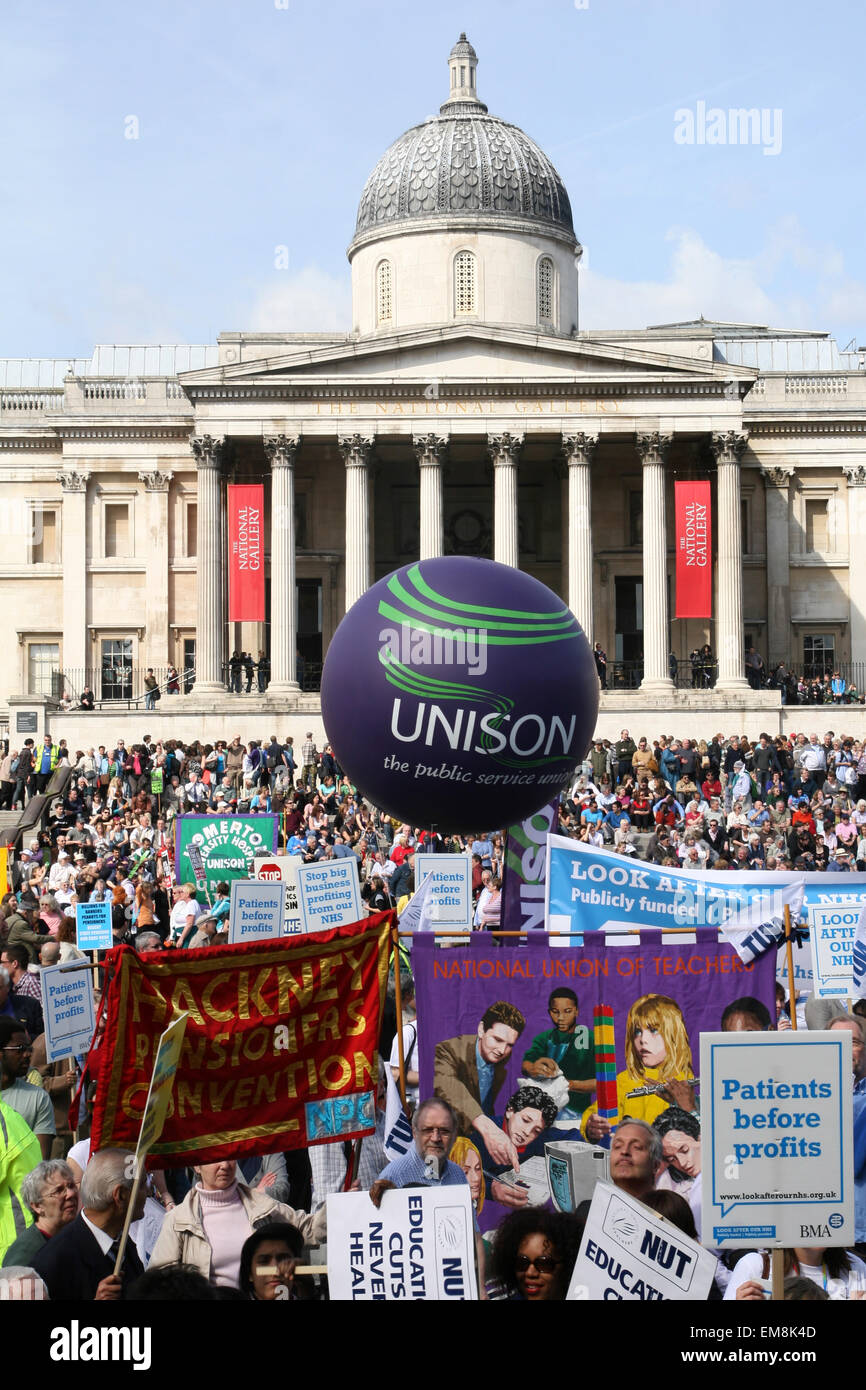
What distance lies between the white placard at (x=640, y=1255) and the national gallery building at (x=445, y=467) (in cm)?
4119

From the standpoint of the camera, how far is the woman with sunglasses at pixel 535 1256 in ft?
24.1

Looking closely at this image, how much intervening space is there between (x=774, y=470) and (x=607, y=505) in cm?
515

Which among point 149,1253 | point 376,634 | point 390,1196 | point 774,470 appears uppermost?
point 774,470

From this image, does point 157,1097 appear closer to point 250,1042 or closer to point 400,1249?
point 400,1249

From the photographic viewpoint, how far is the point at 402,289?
53.5m

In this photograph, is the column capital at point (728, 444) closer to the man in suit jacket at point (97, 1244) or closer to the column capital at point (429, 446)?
the column capital at point (429, 446)

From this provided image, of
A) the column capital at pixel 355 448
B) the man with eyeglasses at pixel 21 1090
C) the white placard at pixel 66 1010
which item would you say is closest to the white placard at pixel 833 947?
the white placard at pixel 66 1010

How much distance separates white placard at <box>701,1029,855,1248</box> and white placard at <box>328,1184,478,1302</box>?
1082 millimetres

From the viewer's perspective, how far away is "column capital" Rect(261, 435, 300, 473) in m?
48.6

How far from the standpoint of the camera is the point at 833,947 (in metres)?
11.9

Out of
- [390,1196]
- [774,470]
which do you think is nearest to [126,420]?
[774,470]

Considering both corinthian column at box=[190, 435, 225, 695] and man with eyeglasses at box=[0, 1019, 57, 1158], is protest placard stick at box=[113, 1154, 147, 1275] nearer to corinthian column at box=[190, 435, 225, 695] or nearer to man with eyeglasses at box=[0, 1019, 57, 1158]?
man with eyeglasses at box=[0, 1019, 57, 1158]
